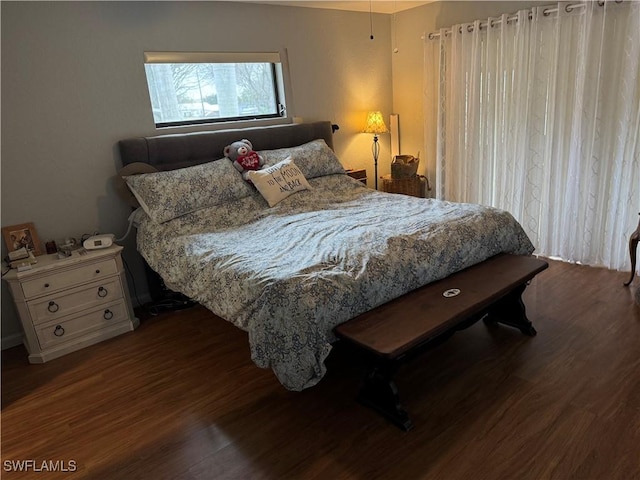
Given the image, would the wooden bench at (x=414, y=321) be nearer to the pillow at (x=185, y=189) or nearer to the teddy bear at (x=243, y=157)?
the pillow at (x=185, y=189)

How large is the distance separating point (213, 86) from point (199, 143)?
0.60 metres

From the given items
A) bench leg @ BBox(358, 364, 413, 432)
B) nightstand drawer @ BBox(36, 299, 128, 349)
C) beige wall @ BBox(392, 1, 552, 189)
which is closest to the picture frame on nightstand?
nightstand drawer @ BBox(36, 299, 128, 349)

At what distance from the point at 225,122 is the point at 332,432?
2625 millimetres

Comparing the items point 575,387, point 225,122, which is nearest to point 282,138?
point 225,122

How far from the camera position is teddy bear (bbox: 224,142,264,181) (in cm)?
327

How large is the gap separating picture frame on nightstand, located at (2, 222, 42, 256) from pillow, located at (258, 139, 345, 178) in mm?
1639

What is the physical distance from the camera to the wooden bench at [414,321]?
1.82 metres

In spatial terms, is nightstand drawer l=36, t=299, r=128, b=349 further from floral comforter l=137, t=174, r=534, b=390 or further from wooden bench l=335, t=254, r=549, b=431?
wooden bench l=335, t=254, r=549, b=431

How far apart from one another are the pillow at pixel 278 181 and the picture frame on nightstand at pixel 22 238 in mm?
1441

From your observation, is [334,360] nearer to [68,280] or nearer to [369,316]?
[369,316]

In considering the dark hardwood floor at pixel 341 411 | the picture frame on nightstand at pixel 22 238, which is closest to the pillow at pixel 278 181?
the dark hardwood floor at pixel 341 411

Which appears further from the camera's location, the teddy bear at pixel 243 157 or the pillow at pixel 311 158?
the pillow at pixel 311 158

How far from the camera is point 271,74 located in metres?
3.90

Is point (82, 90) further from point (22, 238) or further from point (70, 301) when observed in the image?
point (70, 301)
